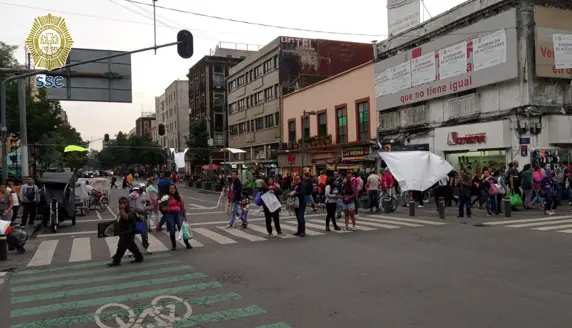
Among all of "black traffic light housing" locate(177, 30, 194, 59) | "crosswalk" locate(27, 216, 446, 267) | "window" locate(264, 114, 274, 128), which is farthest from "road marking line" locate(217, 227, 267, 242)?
"window" locate(264, 114, 274, 128)

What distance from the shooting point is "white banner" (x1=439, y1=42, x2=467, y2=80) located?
24359 millimetres

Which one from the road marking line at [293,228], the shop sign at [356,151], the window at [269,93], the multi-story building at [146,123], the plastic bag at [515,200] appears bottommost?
the road marking line at [293,228]

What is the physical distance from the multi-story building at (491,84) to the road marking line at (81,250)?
16.7 meters

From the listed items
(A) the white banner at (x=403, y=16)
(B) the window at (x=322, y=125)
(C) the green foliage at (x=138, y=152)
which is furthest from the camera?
(C) the green foliage at (x=138, y=152)

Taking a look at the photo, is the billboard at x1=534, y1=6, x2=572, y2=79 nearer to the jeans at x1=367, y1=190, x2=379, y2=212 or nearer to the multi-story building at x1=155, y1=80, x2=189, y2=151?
the jeans at x1=367, y1=190, x2=379, y2=212

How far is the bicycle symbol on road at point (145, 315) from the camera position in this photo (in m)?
5.61

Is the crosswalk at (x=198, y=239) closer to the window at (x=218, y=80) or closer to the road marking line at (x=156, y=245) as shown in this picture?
the road marking line at (x=156, y=245)

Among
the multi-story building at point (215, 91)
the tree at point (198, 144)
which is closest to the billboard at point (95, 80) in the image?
the tree at point (198, 144)

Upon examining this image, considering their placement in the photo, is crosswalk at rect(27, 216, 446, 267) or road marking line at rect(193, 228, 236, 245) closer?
crosswalk at rect(27, 216, 446, 267)

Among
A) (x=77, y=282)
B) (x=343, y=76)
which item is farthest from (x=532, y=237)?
(x=343, y=76)

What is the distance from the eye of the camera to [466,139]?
80.3ft

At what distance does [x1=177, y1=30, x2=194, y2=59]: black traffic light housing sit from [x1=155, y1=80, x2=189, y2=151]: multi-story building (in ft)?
236

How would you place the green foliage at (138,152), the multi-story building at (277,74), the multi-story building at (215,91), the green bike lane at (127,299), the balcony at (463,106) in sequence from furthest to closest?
the green foliage at (138,152) < the multi-story building at (215,91) < the multi-story building at (277,74) < the balcony at (463,106) < the green bike lane at (127,299)

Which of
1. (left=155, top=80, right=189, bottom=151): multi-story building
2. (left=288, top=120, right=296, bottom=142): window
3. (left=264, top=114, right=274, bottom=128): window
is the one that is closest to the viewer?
(left=288, top=120, right=296, bottom=142): window
